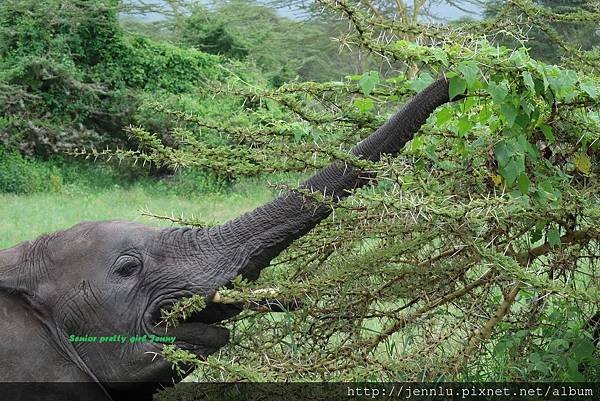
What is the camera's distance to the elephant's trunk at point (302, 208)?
247 cm

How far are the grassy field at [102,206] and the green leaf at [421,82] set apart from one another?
6214 millimetres

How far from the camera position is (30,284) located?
2869 mm

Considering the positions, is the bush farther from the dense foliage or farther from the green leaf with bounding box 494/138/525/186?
the green leaf with bounding box 494/138/525/186

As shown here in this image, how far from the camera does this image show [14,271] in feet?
9.53

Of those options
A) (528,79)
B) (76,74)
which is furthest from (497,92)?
(76,74)

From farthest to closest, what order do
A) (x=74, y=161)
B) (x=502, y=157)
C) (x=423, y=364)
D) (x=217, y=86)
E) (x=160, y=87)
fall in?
(x=160, y=87)
(x=74, y=161)
(x=217, y=86)
(x=423, y=364)
(x=502, y=157)

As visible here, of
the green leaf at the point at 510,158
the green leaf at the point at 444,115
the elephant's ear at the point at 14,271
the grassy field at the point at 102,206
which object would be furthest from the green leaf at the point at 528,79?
the grassy field at the point at 102,206

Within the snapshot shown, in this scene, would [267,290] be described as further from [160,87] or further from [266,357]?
[160,87]

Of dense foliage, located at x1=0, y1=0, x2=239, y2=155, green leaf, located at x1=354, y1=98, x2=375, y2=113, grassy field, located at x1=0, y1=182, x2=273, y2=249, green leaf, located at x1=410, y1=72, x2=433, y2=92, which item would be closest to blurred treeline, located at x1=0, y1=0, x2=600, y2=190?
dense foliage, located at x1=0, y1=0, x2=239, y2=155

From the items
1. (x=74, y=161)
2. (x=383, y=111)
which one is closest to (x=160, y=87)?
(x=74, y=161)

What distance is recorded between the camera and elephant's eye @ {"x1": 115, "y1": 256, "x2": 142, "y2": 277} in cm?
284

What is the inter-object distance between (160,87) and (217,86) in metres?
13.9

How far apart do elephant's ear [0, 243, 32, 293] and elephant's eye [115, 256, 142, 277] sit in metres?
0.29

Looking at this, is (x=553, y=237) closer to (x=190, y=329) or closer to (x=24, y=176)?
(x=190, y=329)
